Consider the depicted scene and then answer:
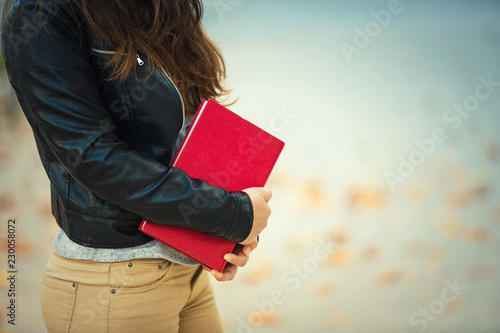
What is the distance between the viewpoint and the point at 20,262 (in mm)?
1758

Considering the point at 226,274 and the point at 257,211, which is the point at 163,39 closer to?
the point at 257,211

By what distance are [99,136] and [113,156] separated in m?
0.04

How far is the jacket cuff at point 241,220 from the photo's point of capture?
0.74 m

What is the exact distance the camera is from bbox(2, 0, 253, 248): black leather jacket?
2.11 ft

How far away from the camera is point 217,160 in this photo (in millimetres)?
803

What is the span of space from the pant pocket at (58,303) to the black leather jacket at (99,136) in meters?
0.09

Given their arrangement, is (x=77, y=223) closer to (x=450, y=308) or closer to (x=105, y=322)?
(x=105, y=322)

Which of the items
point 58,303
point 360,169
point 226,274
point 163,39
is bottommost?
point 58,303

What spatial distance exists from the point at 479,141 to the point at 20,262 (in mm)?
2201

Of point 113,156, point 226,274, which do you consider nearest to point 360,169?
point 226,274

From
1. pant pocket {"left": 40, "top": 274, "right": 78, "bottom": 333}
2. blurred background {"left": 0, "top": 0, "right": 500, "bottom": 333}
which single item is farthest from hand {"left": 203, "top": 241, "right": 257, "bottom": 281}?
blurred background {"left": 0, "top": 0, "right": 500, "bottom": 333}

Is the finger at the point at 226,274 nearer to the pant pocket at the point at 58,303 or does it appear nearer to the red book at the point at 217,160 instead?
the red book at the point at 217,160

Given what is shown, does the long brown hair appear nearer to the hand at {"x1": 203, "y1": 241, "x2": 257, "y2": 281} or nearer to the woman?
the woman

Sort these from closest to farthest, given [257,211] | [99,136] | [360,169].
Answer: [99,136], [257,211], [360,169]
